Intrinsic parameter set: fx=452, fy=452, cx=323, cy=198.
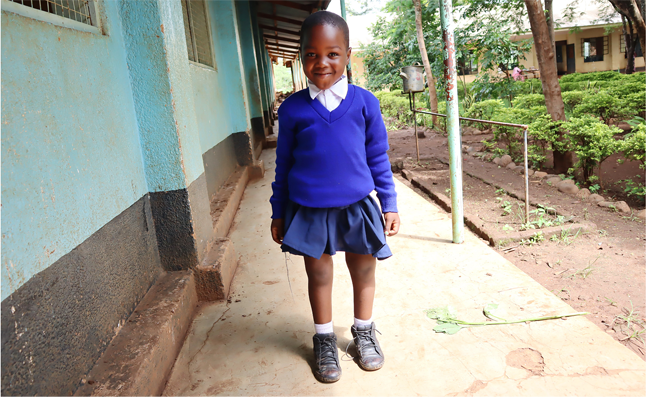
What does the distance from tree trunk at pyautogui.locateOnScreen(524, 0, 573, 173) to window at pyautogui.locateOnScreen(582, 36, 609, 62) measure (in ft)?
66.9

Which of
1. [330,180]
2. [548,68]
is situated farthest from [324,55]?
[548,68]

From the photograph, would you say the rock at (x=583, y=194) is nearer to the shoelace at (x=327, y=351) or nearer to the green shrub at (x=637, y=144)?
the green shrub at (x=637, y=144)

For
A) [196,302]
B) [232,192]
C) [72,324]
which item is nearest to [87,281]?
[72,324]

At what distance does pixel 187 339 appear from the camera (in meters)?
2.35

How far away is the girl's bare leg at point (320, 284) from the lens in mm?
1955

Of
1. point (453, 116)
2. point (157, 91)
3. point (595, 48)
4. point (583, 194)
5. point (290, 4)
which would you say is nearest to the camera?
point (157, 91)

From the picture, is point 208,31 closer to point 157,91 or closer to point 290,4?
point 157,91

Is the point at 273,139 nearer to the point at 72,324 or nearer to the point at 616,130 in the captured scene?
the point at 616,130

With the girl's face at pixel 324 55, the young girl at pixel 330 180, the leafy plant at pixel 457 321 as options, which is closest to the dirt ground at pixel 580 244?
the leafy plant at pixel 457 321

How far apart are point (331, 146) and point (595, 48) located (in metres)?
25.5

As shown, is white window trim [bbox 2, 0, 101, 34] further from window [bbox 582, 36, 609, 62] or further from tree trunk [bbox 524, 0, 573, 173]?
window [bbox 582, 36, 609, 62]

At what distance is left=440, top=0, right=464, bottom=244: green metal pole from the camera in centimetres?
307

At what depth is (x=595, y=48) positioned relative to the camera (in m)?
22.3

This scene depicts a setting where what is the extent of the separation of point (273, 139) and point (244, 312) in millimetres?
6980
